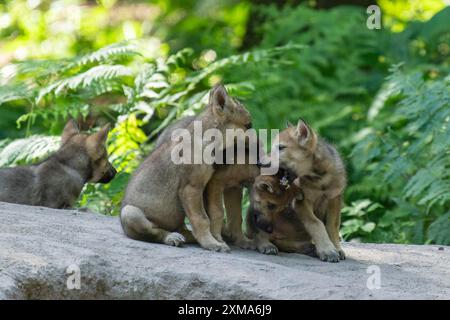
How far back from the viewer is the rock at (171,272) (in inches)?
212

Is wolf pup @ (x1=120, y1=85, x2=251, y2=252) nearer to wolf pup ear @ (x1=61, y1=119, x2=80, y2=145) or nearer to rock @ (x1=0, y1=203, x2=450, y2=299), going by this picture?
rock @ (x1=0, y1=203, x2=450, y2=299)

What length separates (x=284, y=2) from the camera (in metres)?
15.6

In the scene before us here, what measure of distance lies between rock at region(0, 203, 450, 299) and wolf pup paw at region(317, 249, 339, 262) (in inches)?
3.0

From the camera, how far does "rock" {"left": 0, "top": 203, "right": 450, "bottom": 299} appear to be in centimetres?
538

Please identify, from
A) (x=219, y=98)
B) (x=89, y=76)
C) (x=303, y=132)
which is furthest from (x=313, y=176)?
(x=89, y=76)

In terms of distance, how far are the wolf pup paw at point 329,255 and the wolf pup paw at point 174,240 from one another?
102 centimetres

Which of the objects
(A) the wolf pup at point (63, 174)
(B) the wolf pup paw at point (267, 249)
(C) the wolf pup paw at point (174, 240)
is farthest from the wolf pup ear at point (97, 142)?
(B) the wolf pup paw at point (267, 249)

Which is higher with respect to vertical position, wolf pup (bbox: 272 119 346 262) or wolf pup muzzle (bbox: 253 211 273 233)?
wolf pup (bbox: 272 119 346 262)

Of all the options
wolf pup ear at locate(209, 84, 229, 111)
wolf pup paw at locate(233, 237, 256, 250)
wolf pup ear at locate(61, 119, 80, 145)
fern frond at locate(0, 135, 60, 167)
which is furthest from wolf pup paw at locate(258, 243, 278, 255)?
fern frond at locate(0, 135, 60, 167)

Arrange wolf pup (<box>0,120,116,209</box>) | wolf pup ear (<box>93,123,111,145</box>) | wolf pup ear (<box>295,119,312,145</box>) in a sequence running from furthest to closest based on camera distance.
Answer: wolf pup ear (<box>93,123,111,145</box>), wolf pup (<box>0,120,116,209</box>), wolf pup ear (<box>295,119,312,145</box>)

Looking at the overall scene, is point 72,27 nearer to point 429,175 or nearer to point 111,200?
point 111,200

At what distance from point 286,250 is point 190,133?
119cm

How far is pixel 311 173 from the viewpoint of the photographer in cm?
682

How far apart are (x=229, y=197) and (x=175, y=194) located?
43 cm
